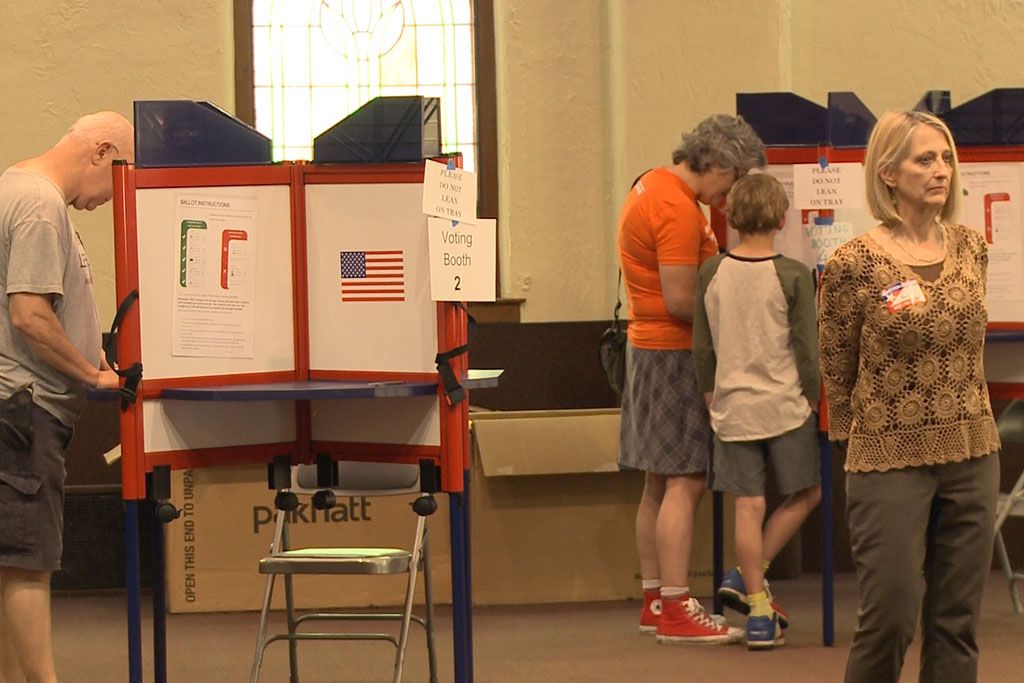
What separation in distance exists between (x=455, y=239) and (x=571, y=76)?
307 centimetres

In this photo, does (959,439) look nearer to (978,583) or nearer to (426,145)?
(978,583)

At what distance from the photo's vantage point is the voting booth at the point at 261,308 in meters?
3.60

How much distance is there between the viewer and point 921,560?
10.1 feet

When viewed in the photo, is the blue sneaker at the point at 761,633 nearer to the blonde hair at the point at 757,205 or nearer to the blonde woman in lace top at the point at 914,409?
the blonde hair at the point at 757,205

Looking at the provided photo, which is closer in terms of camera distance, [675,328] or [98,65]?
[675,328]

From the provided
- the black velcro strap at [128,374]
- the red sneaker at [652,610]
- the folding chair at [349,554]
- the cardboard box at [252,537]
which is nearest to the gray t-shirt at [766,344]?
the red sneaker at [652,610]

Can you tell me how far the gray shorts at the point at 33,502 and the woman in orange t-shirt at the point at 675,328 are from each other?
6.93 feet

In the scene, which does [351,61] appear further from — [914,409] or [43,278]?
[914,409]

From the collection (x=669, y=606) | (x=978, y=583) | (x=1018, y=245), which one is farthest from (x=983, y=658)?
(x=978, y=583)

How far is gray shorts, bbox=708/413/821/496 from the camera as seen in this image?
4805 millimetres

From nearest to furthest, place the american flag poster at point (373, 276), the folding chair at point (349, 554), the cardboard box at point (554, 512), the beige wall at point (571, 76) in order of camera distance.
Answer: the american flag poster at point (373, 276), the folding chair at point (349, 554), the cardboard box at point (554, 512), the beige wall at point (571, 76)

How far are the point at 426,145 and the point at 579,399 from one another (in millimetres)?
2954

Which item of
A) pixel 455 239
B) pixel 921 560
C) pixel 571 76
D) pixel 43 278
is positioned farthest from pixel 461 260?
pixel 571 76

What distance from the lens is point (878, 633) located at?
308cm
